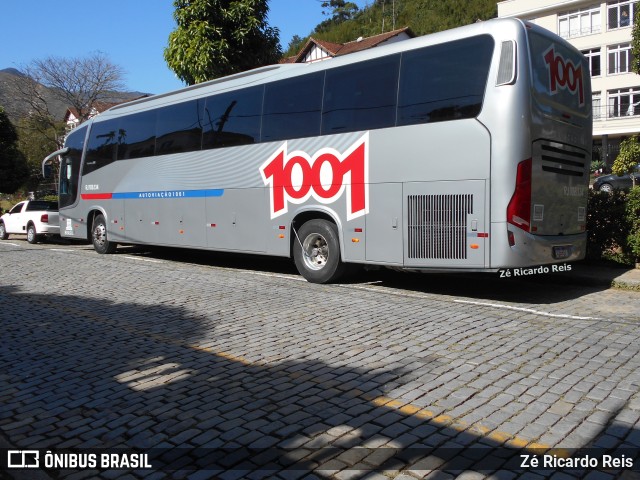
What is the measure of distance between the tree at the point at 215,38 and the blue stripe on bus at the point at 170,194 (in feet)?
12.1

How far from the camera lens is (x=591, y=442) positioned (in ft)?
11.6

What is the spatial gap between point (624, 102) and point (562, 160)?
39.2m

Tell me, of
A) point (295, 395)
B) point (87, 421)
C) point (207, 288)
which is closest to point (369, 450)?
point (295, 395)

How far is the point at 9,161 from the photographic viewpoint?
110 feet

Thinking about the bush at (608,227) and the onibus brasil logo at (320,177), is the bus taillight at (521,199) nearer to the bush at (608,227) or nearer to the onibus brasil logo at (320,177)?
the onibus brasil logo at (320,177)

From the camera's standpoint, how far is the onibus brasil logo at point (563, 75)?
315 inches

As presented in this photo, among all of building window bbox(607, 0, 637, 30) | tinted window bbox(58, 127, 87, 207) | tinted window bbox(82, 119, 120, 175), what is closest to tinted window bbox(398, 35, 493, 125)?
tinted window bbox(82, 119, 120, 175)

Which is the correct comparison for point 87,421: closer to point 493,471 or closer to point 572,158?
point 493,471

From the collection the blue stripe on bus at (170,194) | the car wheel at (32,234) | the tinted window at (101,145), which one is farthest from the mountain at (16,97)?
the blue stripe on bus at (170,194)

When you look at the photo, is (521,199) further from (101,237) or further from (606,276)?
(101,237)

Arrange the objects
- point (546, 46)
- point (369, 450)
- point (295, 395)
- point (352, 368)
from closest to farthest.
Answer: point (369, 450) < point (295, 395) < point (352, 368) < point (546, 46)

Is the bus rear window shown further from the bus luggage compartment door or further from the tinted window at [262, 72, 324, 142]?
the tinted window at [262, 72, 324, 142]

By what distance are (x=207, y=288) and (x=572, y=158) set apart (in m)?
6.32

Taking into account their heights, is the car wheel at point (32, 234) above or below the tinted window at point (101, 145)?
below
